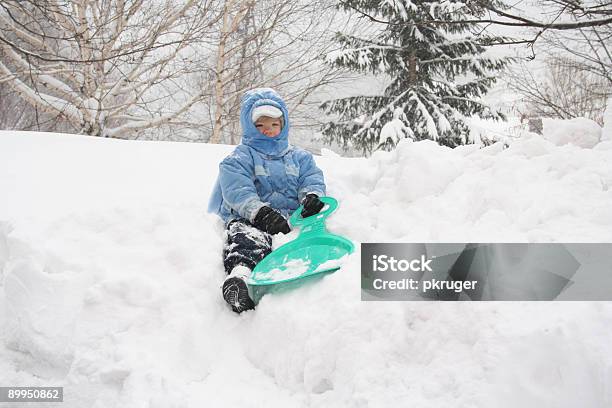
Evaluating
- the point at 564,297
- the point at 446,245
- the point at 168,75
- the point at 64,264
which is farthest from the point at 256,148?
the point at 168,75

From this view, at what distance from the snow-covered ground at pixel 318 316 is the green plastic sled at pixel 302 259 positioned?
0.07 m

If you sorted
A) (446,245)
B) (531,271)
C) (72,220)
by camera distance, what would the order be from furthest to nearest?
(72,220) → (446,245) → (531,271)

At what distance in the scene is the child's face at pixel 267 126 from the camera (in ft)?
8.23

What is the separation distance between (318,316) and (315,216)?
81cm

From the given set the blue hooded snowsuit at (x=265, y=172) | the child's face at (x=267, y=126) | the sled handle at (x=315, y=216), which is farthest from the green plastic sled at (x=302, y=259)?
the child's face at (x=267, y=126)

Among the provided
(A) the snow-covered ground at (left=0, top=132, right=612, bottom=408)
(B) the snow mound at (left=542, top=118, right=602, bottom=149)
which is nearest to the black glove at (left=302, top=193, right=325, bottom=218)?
(A) the snow-covered ground at (left=0, top=132, right=612, bottom=408)

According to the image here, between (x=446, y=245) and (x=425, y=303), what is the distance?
0.28 m

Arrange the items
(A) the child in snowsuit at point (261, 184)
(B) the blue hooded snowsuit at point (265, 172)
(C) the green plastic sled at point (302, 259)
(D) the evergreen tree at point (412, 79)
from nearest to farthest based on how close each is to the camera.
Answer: (C) the green plastic sled at point (302, 259), (A) the child in snowsuit at point (261, 184), (B) the blue hooded snowsuit at point (265, 172), (D) the evergreen tree at point (412, 79)

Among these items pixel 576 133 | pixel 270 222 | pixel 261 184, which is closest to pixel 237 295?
pixel 270 222

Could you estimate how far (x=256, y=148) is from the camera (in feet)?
8.21

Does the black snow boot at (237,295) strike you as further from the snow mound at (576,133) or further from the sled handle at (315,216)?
the snow mound at (576,133)

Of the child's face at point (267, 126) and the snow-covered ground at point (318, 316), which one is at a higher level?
the child's face at point (267, 126)

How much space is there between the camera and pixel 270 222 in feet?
6.72

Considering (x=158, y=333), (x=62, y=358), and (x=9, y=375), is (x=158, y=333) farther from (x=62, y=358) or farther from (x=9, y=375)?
(x=9, y=375)
